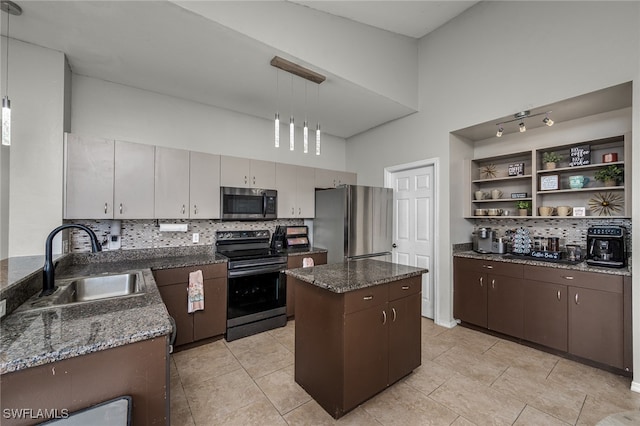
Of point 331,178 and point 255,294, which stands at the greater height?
point 331,178

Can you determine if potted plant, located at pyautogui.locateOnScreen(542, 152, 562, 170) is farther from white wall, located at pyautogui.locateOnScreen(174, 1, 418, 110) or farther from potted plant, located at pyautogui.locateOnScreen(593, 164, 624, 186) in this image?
white wall, located at pyautogui.locateOnScreen(174, 1, 418, 110)

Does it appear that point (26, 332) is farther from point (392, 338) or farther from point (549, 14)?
point (549, 14)

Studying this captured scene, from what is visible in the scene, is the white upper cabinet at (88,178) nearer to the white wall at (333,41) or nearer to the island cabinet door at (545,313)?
the white wall at (333,41)

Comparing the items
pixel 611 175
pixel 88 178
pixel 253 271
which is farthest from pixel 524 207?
pixel 88 178

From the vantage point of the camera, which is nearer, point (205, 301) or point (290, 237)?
point (205, 301)

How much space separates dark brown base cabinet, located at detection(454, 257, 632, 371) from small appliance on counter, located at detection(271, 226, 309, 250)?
7.18ft

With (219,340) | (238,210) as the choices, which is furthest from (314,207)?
(219,340)

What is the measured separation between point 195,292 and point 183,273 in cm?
23

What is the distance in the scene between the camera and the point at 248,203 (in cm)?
339

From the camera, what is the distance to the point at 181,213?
2941mm

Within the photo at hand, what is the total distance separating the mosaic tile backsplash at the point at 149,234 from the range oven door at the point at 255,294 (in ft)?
2.42

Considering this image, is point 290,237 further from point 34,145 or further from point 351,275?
point 34,145

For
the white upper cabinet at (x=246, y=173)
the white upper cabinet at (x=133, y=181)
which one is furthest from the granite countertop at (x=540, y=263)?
the white upper cabinet at (x=133, y=181)

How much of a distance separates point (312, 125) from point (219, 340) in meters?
3.29
